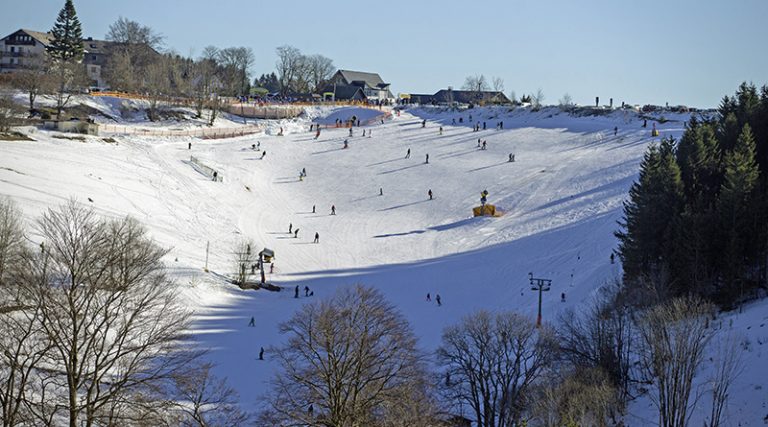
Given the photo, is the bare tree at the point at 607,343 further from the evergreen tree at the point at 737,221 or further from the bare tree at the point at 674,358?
the evergreen tree at the point at 737,221

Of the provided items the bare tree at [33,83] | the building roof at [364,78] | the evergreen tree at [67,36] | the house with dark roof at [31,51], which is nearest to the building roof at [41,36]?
the house with dark roof at [31,51]

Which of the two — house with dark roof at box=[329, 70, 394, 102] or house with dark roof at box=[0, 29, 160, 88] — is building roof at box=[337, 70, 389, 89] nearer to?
house with dark roof at box=[329, 70, 394, 102]

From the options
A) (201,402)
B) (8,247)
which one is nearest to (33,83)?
(8,247)

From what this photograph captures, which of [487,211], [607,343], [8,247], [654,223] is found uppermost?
[654,223]

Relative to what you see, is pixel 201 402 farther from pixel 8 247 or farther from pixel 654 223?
pixel 654 223

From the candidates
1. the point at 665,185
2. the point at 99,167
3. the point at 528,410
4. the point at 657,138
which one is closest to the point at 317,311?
the point at 528,410

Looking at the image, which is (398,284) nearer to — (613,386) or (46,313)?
(613,386)

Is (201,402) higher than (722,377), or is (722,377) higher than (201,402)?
(722,377)
